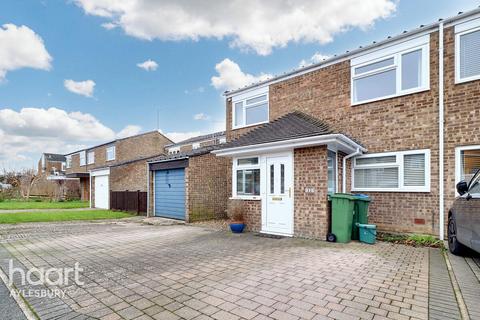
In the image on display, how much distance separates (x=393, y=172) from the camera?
8453 mm

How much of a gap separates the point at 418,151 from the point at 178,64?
13.7 meters

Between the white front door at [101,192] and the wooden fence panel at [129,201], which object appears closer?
the wooden fence panel at [129,201]

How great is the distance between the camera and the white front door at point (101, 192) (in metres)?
19.2

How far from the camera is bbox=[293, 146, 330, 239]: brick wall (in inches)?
287

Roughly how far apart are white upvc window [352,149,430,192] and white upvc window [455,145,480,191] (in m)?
0.68

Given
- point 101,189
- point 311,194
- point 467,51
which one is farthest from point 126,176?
point 467,51

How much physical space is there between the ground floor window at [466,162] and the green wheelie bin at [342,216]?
3.02 m

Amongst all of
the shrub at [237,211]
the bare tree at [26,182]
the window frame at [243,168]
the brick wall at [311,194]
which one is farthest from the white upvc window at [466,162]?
the bare tree at [26,182]

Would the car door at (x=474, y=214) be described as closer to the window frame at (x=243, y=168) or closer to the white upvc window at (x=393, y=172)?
the white upvc window at (x=393, y=172)

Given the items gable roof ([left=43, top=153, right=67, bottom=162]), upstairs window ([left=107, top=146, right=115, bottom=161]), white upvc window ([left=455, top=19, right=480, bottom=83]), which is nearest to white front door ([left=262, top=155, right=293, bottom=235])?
white upvc window ([left=455, top=19, right=480, bottom=83])

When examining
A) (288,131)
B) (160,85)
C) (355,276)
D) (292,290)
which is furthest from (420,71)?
(160,85)

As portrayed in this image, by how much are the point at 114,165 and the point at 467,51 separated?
19.3 metres

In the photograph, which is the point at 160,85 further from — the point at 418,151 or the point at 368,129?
the point at 418,151

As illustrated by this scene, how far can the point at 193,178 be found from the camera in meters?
11.9
